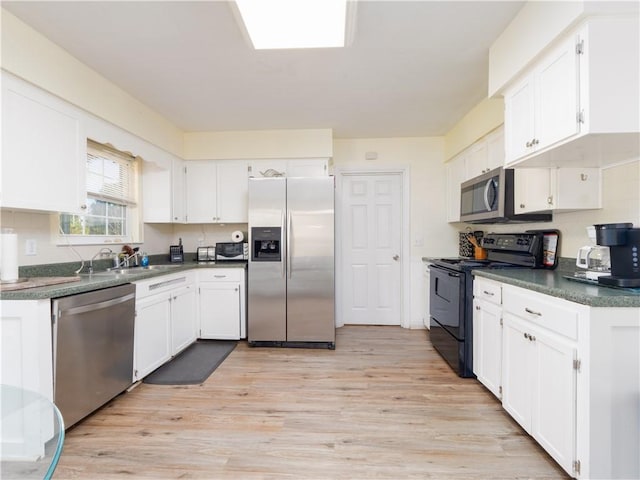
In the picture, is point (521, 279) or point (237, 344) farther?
point (237, 344)

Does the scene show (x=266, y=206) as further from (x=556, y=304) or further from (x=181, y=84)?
(x=556, y=304)

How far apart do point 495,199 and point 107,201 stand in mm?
3556

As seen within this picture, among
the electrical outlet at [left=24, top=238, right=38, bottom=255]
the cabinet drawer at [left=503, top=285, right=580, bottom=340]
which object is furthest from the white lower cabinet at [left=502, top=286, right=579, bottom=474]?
the electrical outlet at [left=24, top=238, right=38, bottom=255]

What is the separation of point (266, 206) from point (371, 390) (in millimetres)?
2013

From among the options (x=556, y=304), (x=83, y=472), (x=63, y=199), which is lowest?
(x=83, y=472)

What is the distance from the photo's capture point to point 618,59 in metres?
1.43

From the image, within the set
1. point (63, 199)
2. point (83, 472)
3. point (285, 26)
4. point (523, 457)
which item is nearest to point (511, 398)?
point (523, 457)

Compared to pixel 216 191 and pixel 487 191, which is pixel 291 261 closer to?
pixel 216 191

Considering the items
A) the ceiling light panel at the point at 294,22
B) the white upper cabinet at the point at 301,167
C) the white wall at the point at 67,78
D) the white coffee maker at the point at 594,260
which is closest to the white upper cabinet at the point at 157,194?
the white wall at the point at 67,78

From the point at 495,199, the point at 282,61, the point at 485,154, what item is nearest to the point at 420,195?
the point at 485,154

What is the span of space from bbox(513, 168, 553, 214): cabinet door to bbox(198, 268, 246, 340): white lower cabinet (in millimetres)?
2681

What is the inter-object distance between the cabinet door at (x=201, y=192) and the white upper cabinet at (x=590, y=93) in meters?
3.23

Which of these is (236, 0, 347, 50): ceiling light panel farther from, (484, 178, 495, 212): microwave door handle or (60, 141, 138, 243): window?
(60, 141, 138, 243): window

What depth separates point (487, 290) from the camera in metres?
2.23
